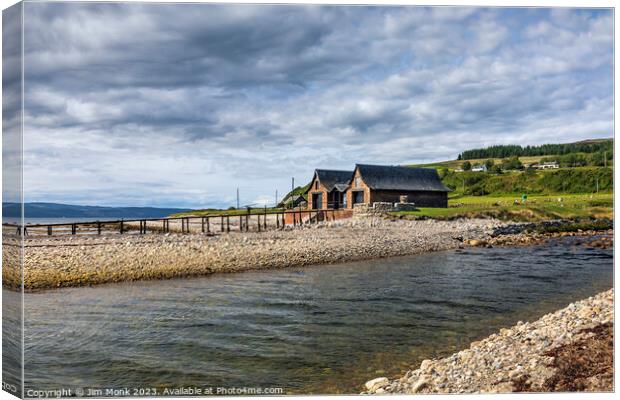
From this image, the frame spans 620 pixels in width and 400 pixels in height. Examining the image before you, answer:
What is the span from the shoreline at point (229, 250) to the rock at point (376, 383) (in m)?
10.5

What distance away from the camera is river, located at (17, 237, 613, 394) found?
8.17 m

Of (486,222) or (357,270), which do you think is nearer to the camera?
(357,270)

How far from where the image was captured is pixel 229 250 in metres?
22.0

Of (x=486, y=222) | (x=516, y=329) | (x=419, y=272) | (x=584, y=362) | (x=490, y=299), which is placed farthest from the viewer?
(x=486, y=222)

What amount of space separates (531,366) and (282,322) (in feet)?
19.5

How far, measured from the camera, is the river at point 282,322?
817cm

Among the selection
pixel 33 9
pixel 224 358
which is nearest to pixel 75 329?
pixel 224 358

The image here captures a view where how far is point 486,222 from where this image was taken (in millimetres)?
32656

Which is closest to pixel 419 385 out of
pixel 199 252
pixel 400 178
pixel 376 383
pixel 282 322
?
pixel 376 383

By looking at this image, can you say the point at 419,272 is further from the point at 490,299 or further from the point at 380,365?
the point at 380,365

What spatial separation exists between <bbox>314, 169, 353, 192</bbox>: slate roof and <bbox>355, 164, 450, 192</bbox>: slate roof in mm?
3087

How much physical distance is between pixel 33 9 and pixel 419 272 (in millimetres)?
15485

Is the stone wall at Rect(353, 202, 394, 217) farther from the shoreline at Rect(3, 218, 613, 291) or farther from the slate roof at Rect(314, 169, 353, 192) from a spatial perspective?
the shoreline at Rect(3, 218, 613, 291)

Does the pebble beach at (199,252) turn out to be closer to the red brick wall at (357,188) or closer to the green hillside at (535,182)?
the green hillside at (535,182)
